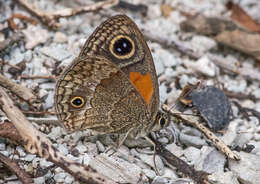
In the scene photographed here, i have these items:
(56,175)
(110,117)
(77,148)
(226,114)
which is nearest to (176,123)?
(226,114)

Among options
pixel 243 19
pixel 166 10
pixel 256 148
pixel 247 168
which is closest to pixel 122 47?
pixel 247 168

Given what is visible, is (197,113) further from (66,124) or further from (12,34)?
(12,34)

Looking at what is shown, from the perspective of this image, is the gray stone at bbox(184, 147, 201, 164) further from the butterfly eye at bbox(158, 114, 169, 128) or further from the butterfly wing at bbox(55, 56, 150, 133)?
the butterfly wing at bbox(55, 56, 150, 133)

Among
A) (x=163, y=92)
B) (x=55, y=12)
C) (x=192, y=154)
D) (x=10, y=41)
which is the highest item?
(x=55, y=12)

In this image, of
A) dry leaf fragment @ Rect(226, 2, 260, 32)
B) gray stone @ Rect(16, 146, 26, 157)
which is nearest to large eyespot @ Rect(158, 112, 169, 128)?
gray stone @ Rect(16, 146, 26, 157)

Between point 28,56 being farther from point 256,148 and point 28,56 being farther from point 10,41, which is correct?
point 256,148

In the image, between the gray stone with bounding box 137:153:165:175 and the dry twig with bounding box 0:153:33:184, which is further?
the gray stone with bounding box 137:153:165:175

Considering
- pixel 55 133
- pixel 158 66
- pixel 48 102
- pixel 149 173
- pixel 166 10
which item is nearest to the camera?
pixel 149 173
